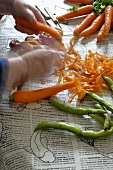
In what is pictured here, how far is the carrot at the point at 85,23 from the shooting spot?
4.50 ft

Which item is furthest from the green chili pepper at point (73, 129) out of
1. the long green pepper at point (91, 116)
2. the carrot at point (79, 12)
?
the carrot at point (79, 12)

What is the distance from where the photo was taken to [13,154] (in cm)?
84

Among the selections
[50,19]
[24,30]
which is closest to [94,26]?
[50,19]

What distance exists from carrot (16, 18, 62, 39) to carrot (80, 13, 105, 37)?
0.13 m

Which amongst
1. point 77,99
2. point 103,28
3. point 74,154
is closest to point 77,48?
point 103,28

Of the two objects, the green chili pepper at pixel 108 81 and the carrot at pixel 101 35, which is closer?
the green chili pepper at pixel 108 81

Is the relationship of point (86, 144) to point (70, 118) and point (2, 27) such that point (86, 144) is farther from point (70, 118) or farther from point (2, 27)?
point (2, 27)

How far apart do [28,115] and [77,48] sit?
0.44m

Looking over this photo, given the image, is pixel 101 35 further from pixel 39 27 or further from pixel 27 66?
pixel 27 66

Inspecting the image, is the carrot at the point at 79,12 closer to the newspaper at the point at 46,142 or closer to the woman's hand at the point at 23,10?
the woman's hand at the point at 23,10

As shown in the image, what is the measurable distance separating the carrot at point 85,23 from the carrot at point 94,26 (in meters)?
0.02

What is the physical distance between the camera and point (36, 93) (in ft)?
3.30

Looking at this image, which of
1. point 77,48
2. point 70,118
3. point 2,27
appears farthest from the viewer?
point 2,27

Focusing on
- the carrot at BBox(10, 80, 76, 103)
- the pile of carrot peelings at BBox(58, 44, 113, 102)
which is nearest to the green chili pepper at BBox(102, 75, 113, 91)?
the pile of carrot peelings at BBox(58, 44, 113, 102)
